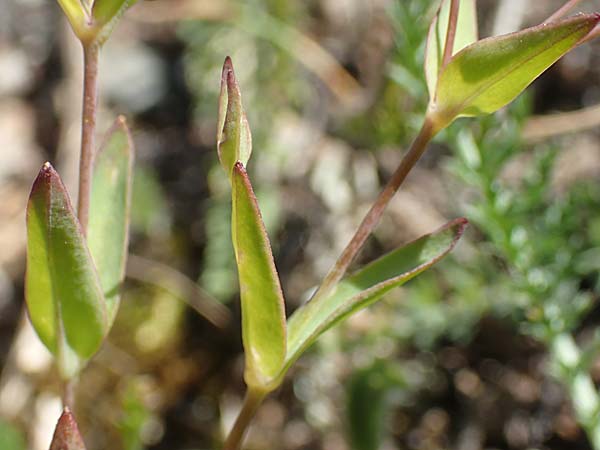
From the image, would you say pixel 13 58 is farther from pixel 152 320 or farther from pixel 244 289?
pixel 244 289

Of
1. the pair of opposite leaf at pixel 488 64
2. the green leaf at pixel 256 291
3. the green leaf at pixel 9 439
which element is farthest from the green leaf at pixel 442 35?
the green leaf at pixel 9 439

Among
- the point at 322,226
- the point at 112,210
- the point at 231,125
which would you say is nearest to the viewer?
the point at 231,125

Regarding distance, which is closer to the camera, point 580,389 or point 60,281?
point 60,281

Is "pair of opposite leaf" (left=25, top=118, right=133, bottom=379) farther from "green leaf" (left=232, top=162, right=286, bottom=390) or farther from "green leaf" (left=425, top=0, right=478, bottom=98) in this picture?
"green leaf" (left=425, top=0, right=478, bottom=98)

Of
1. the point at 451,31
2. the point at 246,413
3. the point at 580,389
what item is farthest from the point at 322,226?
the point at 451,31

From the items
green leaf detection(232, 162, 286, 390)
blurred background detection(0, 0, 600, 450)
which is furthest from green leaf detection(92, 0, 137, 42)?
blurred background detection(0, 0, 600, 450)

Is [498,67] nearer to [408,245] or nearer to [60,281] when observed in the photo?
[408,245]
